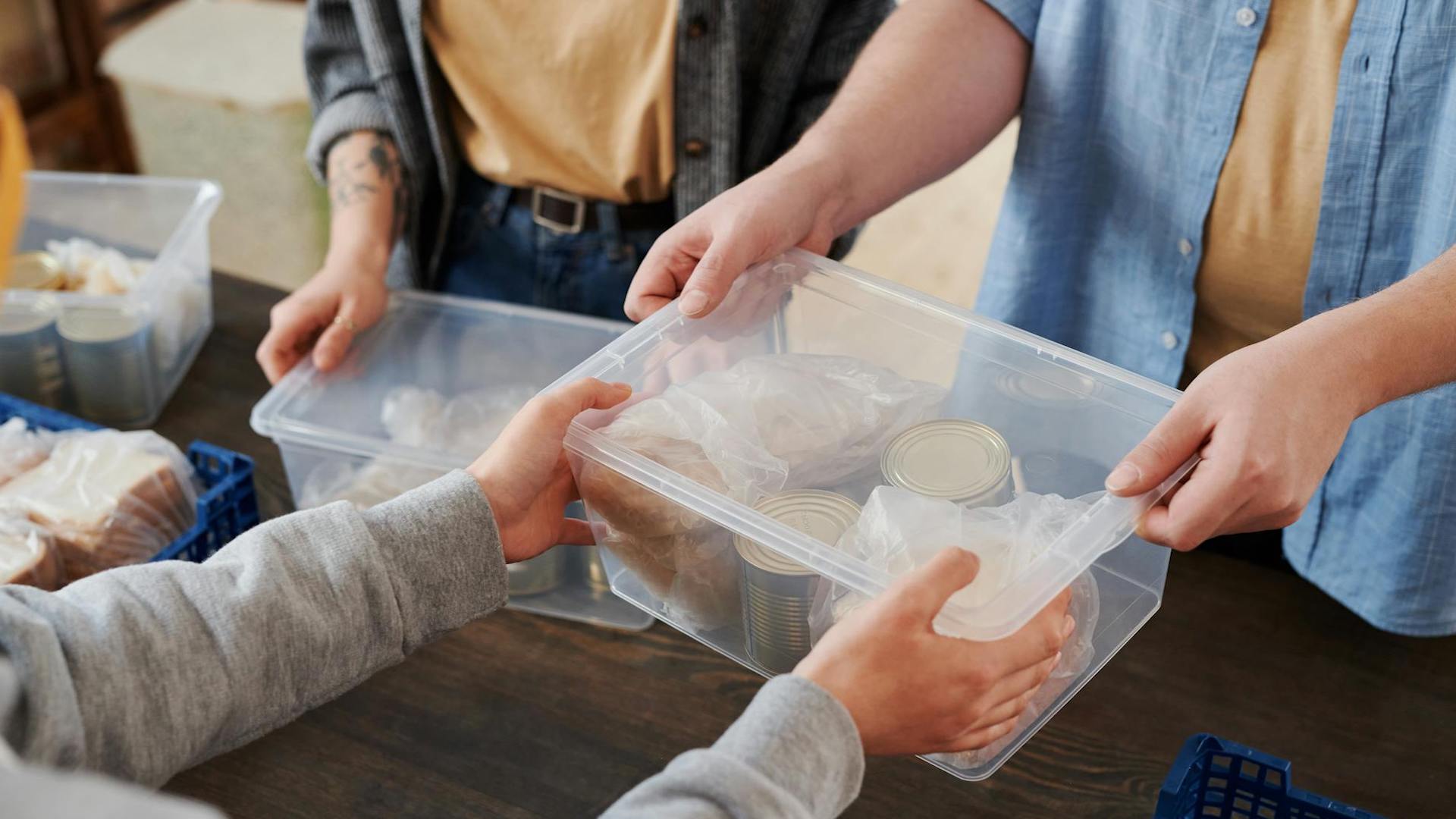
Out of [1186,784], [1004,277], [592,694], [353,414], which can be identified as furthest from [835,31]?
[1186,784]

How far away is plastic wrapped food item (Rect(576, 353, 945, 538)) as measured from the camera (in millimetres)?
820

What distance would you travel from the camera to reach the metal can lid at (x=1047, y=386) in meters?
0.88

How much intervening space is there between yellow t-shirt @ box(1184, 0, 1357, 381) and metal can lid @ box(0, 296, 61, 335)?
1.22 meters

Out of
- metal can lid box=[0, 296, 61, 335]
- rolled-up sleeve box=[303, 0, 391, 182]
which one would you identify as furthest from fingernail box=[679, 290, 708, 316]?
metal can lid box=[0, 296, 61, 335]

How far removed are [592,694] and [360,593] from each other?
26 centimetres

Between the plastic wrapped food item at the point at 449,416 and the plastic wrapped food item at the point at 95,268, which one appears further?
the plastic wrapped food item at the point at 95,268

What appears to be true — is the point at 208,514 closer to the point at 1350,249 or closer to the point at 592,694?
the point at 592,694

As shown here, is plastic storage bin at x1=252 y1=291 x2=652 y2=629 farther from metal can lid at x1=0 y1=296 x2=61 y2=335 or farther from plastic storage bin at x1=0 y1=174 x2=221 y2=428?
metal can lid at x1=0 y1=296 x2=61 y2=335

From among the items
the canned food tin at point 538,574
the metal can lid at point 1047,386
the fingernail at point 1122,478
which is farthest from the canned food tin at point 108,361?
the fingernail at point 1122,478

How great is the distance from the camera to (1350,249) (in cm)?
106

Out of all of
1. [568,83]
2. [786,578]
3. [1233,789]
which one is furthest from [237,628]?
[568,83]

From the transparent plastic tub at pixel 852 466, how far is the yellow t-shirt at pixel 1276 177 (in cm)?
34

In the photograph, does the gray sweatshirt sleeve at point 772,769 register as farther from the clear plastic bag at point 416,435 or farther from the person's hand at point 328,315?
the person's hand at point 328,315

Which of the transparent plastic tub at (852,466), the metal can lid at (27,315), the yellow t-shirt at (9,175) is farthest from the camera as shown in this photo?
the metal can lid at (27,315)
